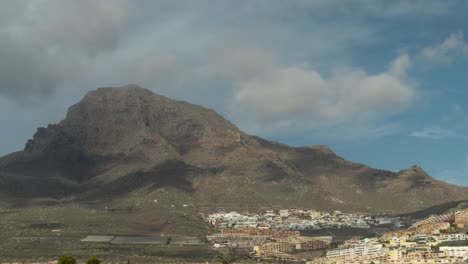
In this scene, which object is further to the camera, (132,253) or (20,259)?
(132,253)

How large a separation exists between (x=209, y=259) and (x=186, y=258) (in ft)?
24.6

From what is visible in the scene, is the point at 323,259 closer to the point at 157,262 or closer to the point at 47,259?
the point at 157,262

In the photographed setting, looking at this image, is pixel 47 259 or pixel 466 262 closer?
pixel 466 262

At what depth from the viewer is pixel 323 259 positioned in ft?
652

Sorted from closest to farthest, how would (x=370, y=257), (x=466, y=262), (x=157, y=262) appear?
(x=466, y=262)
(x=157, y=262)
(x=370, y=257)

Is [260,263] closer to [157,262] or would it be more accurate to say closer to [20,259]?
[157,262]

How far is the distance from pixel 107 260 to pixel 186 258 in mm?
23496

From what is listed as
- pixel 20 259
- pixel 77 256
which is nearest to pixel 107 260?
pixel 77 256

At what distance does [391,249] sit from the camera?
19988cm

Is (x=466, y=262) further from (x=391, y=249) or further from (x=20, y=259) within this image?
(x=20, y=259)

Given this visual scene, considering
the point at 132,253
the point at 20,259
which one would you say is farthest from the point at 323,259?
the point at 20,259

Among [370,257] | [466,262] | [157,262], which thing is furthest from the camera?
[370,257]

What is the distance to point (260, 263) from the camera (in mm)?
190000

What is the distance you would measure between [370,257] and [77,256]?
75974 mm
